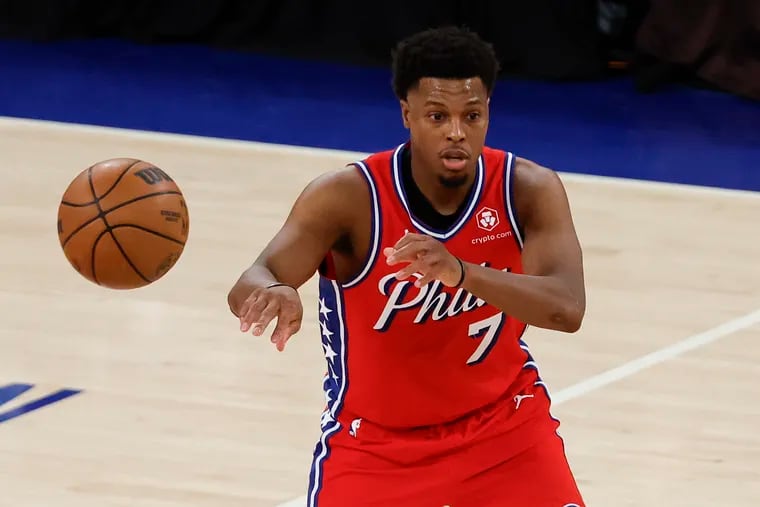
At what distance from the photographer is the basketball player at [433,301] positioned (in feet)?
14.3

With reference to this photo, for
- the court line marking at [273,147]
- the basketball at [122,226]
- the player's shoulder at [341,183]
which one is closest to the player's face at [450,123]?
the player's shoulder at [341,183]

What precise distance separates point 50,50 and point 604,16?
4611 mm

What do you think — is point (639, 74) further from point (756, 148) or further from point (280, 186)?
point (280, 186)

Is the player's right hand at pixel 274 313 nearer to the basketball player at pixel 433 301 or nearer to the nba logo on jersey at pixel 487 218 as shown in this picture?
the basketball player at pixel 433 301

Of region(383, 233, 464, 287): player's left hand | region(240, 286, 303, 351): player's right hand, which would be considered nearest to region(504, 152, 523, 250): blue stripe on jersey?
region(383, 233, 464, 287): player's left hand

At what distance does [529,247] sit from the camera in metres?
4.48

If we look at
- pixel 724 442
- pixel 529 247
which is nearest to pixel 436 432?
pixel 529 247

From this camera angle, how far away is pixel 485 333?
455 centimetres

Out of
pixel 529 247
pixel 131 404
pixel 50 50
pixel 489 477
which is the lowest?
pixel 50 50

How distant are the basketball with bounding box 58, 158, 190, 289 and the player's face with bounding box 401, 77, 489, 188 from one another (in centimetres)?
106

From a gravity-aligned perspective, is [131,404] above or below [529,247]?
below

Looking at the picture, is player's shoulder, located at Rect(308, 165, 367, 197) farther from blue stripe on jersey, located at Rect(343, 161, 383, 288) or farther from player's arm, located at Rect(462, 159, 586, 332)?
player's arm, located at Rect(462, 159, 586, 332)

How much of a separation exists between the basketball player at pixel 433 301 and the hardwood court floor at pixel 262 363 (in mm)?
1460

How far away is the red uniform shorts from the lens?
4.48 meters
